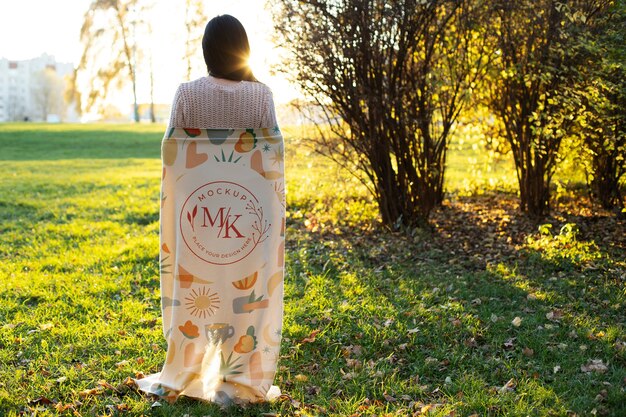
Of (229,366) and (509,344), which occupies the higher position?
(229,366)

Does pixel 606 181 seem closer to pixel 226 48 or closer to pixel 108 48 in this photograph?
pixel 226 48

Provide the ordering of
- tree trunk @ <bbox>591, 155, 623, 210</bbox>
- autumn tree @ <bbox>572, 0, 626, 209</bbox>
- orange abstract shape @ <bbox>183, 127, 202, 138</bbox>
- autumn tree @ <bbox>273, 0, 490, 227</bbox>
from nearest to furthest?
1. orange abstract shape @ <bbox>183, 127, 202, 138</bbox>
2. autumn tree @ <bbox>572, 0, 626, 209</bbox>
3. autumn tree @ <bbox>273, 0, 490, 227</bbox>
4. tree trunk @ <bbox>591, 155, 623, 210</bbox>

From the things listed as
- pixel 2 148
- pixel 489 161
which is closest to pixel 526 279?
pixel 489 161

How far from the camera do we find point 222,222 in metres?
3.57

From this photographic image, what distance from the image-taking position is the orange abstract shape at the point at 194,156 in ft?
11.6

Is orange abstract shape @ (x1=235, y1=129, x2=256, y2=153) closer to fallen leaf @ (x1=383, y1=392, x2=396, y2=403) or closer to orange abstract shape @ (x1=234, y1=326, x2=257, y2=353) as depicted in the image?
orange abstract shape @ (x1=234, y1=326, x2=257, y2=353)

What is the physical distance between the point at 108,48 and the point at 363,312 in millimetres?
30624

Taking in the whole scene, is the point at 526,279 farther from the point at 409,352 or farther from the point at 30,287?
the point at 30,287

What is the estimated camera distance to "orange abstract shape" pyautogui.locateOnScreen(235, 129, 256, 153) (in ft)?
11.7

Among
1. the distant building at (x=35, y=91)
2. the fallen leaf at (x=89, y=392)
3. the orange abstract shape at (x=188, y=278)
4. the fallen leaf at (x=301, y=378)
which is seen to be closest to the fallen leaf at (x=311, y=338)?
the fallen leaf at (x=301, y=378)

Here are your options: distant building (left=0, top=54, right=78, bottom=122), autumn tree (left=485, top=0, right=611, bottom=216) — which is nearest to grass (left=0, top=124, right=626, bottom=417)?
autumn tree (left=485, top=0, right=611, bottom=216)

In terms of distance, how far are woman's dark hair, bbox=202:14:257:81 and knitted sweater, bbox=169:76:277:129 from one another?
6 cm

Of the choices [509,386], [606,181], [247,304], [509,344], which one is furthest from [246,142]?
[606,181]

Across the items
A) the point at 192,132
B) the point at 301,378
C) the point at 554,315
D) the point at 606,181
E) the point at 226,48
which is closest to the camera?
the point at 226,48
